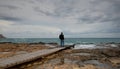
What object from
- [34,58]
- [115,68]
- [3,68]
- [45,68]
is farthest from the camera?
[34,58]

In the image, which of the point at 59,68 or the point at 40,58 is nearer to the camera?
the point at 59,68

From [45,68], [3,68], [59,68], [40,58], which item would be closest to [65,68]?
[59,68]

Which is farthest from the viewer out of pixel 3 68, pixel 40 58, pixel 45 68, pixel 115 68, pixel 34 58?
pixel 40 58

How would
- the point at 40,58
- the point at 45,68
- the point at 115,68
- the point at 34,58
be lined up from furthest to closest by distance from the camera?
1. the point at 40,58
2. the point at 34,58
3. the point at 115,68
4. the point at 45,68

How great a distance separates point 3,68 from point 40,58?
18.8ft

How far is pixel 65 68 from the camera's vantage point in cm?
905

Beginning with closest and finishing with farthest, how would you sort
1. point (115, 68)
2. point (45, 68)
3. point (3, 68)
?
point (3, 68)
point (45, 68)
point (115, 68)

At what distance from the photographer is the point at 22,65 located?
9.84 metres

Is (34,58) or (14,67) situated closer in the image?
(14,67)

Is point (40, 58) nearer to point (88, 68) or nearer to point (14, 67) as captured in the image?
point (14, 67)

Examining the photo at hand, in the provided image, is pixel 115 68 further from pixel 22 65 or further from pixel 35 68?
pixel 22 65

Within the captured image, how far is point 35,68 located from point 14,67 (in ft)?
4.40

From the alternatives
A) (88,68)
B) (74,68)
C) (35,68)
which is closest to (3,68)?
(35,68)

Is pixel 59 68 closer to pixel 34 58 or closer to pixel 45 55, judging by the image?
pixel 34 58
